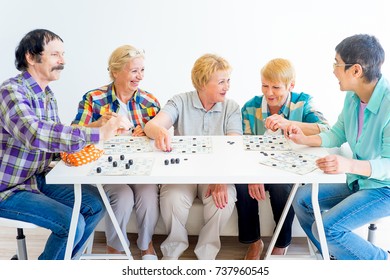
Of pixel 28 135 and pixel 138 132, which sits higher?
pixel 28 135

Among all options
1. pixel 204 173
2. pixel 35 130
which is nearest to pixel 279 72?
pixel 204 173

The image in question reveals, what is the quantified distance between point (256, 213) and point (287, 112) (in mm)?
685

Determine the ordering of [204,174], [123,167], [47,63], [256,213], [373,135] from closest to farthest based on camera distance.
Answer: [204,174]
[123,167]
[373,135]
[47,63]
[256,213]

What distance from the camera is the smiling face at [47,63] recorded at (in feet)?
7.72

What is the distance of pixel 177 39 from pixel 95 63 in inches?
38.1

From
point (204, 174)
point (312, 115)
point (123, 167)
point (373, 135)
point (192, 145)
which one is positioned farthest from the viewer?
point (312, 115)

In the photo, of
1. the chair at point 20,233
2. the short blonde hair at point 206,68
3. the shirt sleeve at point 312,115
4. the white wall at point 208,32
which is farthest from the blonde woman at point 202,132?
the white wall at point 208,32

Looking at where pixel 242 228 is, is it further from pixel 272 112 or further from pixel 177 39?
pixel 177 39

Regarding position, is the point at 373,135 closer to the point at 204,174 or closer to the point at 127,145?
the point at 204,174

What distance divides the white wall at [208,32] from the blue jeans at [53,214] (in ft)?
9.05

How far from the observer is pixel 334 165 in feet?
6.72

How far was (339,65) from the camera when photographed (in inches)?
90.7

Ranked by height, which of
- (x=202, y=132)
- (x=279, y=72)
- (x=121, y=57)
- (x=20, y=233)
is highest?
(x=121, y=57)

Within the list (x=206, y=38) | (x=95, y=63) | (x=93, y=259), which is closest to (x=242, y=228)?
(x=93, y=259)
